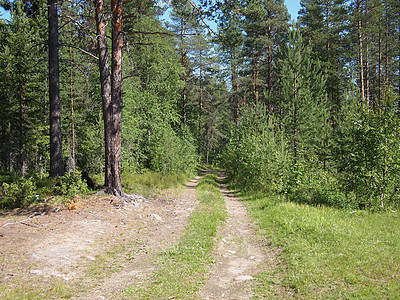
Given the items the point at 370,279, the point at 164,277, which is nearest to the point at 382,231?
the point at 370,279

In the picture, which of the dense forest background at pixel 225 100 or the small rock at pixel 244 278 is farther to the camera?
the dense forest background at pixel 225 100

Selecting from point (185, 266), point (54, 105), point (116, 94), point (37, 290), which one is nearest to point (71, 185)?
point (116, 94)

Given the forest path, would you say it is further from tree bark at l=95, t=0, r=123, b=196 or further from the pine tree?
the pine tree

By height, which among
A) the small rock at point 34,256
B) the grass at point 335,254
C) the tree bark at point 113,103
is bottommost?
the grass at point 335,254

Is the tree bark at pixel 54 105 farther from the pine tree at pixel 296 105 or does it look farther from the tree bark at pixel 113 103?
the pine tree at pixel 296 105

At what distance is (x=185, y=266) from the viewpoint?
5105 mm

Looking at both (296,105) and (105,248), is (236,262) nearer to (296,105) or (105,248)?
(105,248)

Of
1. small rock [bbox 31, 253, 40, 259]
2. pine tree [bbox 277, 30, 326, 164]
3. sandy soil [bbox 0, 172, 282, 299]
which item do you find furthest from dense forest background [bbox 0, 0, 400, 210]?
small rock [bbox 31, 253, 40, 259]

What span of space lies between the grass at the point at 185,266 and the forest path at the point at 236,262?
7.4 inches

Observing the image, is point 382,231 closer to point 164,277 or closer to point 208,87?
point 164,277

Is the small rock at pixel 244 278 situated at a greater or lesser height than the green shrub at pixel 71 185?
lesser

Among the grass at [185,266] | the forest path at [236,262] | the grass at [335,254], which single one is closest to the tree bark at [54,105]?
the grass at [185,266]

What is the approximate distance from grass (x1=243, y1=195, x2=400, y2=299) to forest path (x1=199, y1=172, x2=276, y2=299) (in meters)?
0.29

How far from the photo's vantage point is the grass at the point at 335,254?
154 inches
